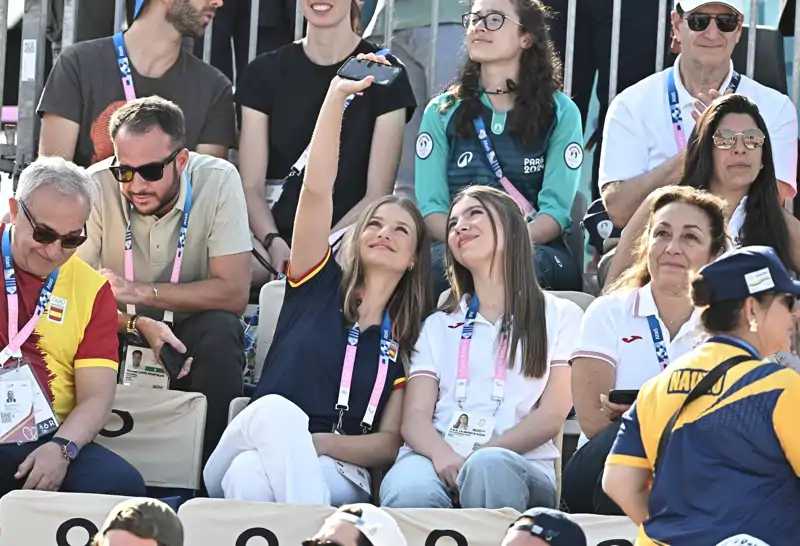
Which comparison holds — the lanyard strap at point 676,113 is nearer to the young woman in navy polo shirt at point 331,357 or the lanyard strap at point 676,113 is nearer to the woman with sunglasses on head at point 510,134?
the woman with sunglasses on head at point 510,134

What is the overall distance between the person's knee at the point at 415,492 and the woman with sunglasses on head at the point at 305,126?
67.1 inches

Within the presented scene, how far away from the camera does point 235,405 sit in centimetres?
543

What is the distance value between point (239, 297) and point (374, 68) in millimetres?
1232

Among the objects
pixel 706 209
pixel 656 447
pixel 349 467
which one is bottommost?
pixel 349 467

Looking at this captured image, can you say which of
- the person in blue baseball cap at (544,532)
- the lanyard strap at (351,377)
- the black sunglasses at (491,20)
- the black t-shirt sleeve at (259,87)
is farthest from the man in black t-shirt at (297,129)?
the person in blue baseball cap at (544,532)

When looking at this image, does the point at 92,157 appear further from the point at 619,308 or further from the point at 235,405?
the point at 619,308

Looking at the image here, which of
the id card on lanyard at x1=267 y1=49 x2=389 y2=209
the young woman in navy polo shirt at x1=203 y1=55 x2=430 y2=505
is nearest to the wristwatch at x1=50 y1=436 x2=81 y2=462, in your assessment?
the young woman in navy polo shirt at x1=203 y1=55 x2=430 y2=505

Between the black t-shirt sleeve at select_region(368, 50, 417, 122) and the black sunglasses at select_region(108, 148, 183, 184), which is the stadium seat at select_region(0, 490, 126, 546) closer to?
the black sunglasses at select_region(108, 148, 183, 184)

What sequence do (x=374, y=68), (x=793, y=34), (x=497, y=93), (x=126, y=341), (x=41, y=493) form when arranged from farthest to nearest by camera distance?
(x=793, y=34) < (x=497, y=93) < (x=126, y=341) < (x=374, y=68) < (x=41, y=493)

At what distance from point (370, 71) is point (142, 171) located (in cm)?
112

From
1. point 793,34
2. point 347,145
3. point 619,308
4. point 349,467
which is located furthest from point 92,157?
point 793,34

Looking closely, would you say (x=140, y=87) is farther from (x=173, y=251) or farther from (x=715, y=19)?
(x=715, y=19)

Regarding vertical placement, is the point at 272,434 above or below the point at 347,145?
below

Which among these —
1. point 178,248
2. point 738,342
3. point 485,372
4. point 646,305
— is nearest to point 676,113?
point 646,305
